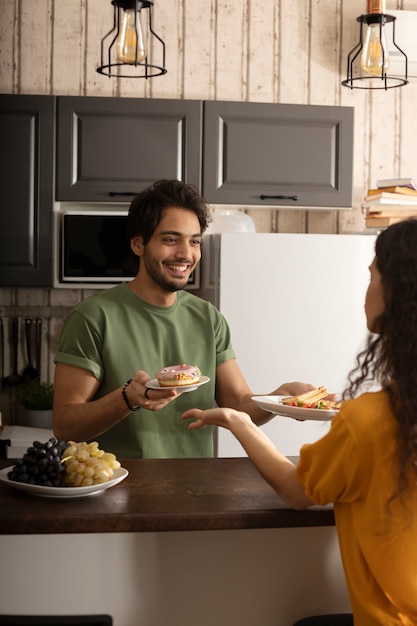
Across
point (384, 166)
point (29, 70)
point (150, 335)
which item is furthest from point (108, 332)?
point (384, 166)

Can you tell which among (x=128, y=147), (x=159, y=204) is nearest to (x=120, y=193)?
(x=128, y=147)

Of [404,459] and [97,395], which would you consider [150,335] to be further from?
[404,459]

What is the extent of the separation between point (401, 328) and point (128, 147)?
103 inches

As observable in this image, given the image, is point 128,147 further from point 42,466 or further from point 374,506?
point 374,506

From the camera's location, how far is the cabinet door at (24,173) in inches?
145

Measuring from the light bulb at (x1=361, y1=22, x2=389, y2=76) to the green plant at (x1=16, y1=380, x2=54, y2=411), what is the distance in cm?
190

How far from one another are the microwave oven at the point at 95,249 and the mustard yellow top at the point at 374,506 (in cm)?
243

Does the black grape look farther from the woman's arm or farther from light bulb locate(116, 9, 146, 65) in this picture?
light bulb locate(116, 9, 146, 65)

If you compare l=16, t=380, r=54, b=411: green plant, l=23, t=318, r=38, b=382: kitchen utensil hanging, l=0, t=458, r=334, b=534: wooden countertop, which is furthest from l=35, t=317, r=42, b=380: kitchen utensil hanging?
l=0, t=458, r=334, b=534: wooden countertop

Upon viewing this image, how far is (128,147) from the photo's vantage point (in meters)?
3.74

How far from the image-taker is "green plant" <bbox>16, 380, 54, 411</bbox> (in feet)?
12.5

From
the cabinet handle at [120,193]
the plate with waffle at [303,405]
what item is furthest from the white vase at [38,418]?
the plate with waffle at [303,405]

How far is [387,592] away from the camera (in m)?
1.32

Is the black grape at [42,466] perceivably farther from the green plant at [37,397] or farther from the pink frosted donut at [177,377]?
the green plant at [37,397]
